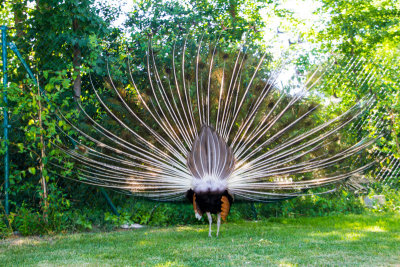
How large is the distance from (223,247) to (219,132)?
166 cm

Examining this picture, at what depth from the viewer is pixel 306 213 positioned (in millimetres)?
8125

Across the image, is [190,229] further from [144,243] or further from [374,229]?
[374,229]

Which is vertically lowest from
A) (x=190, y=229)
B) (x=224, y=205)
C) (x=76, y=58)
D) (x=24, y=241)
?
(x=190, y=229)

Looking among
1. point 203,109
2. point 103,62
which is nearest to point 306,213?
point 203,109

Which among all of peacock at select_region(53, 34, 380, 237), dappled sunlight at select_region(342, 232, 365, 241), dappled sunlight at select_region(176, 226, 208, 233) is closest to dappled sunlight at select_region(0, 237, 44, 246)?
peacock at select_region(53, 34, 380, 237)

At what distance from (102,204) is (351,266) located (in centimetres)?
411

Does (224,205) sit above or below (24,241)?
above

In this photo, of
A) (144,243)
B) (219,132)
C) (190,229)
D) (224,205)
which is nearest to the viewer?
(144,243)

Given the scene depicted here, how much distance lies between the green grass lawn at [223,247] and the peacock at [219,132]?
0.57m

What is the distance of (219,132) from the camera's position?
6000 mm

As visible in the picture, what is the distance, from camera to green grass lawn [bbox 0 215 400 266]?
4312 mm

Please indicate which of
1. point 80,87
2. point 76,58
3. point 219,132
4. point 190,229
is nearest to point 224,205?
point 219,132

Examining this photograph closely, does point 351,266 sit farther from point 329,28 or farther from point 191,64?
point 329,28

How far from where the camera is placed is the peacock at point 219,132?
584 centimetres
